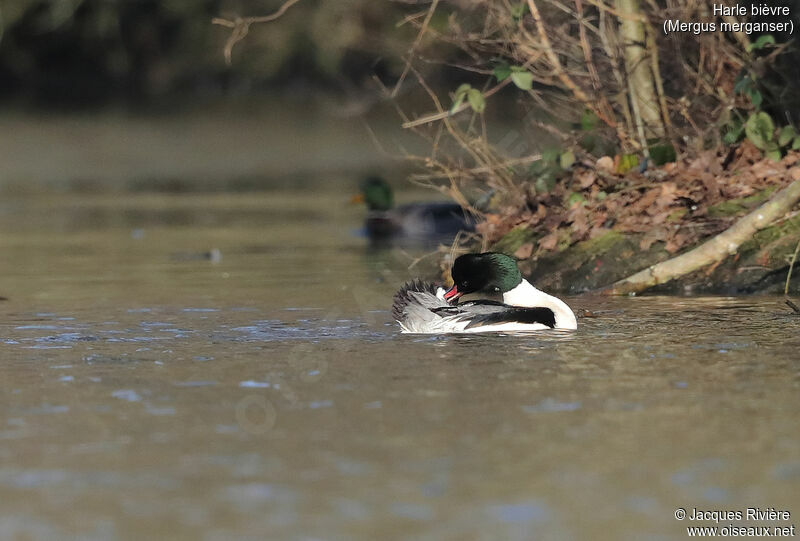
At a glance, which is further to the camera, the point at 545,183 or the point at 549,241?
the point at 545,183

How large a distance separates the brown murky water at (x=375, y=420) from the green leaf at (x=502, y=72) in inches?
83.1

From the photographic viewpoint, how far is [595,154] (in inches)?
562

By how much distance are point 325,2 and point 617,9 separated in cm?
2643

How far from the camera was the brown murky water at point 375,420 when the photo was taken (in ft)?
19.2

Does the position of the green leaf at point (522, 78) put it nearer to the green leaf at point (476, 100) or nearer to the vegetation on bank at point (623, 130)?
the vegetation on bank at point (623, 130)

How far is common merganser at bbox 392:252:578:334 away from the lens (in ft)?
33.0

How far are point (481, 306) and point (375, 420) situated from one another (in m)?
3.00

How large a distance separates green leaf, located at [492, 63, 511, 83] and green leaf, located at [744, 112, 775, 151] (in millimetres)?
2082

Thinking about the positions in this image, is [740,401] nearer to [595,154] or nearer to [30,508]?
[30,508]

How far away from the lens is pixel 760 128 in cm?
1341

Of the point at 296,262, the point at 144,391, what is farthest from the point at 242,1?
the point at 144,391

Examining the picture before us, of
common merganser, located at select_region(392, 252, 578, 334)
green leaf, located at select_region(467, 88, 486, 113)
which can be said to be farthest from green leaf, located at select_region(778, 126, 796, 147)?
common merganser, located at select_region(392, 252, 578, 334)

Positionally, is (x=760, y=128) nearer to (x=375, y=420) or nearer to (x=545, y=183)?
(x=545, y=183)

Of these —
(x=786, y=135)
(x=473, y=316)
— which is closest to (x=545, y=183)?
(x=786, y=135)
